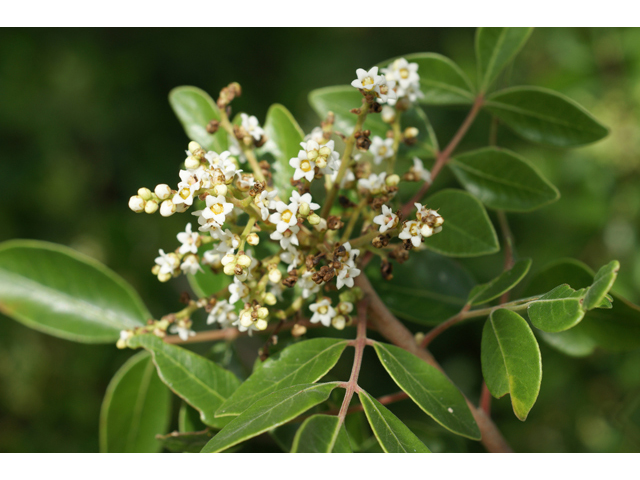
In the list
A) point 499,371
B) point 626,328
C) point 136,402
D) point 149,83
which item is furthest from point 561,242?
point 149,83

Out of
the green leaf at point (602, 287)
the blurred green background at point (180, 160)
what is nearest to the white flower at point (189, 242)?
the green leaf at point (602, 287)

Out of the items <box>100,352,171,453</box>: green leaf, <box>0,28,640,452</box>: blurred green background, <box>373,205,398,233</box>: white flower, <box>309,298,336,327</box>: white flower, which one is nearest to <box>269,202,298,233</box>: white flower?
<box>373,205,398,233</box>: white flower

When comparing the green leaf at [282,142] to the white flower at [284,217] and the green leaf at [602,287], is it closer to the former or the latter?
the white flower at [284,217]

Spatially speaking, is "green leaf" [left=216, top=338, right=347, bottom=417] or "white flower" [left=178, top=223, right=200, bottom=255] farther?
"white flower" [left=178, top=223, right=200, bottom=255]

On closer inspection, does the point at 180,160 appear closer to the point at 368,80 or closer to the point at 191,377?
the point at 191,377

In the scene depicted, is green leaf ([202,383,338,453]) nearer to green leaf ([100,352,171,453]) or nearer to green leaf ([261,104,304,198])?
green leaf ([261,104,304,198])

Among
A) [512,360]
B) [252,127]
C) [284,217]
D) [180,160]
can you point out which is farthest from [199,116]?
[180,160]

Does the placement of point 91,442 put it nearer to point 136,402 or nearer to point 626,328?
point 136,402
